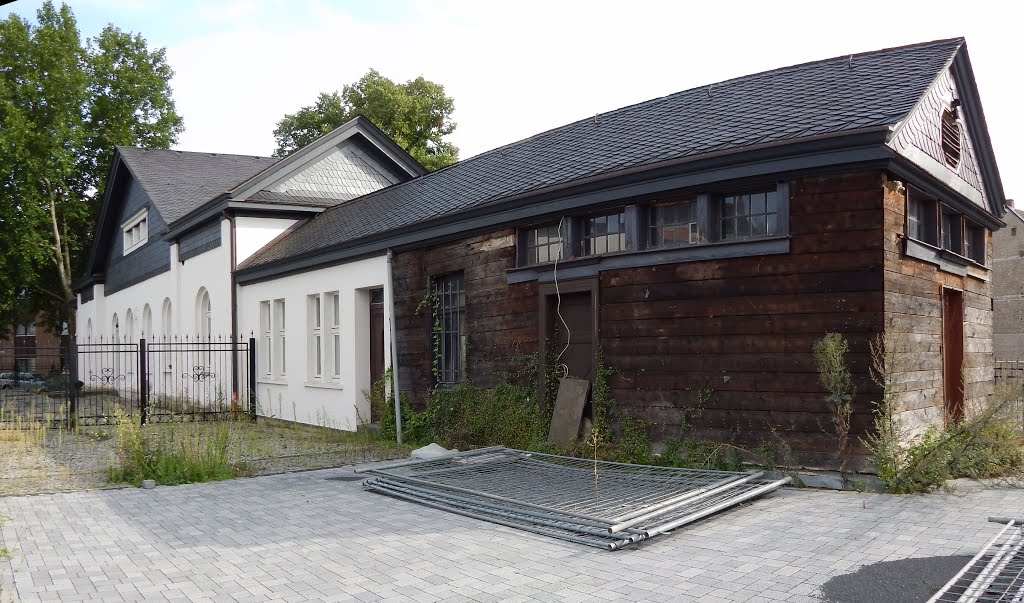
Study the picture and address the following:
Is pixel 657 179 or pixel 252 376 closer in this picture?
pixel 657 179

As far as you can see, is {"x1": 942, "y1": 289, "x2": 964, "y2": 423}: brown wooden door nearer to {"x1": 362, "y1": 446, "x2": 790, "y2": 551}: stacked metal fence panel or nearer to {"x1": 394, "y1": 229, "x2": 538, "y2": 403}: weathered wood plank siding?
{"x1": 362, "y1": 446, "x2": 790, "y2": 551}: stacked metal fence panel

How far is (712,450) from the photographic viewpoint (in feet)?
29.9

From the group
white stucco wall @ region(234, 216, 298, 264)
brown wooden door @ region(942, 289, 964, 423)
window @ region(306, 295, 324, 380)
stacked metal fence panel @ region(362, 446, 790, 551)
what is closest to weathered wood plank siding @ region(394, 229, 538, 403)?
stacked metal fence panel @ region(362, 446, 790, 551)

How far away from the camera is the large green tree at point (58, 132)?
3353cm

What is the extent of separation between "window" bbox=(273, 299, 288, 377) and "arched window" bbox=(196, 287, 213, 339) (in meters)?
4.59

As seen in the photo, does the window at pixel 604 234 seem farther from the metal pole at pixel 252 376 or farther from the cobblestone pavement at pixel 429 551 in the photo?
the metal pole at pixel 252 376

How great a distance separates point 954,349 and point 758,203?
426 cm

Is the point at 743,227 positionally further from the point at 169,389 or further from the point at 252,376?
the point at 169,389

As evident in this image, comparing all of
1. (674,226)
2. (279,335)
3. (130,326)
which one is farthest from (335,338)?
(130,326)

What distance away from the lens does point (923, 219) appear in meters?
9.95

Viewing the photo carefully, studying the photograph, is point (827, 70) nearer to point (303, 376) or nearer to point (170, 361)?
point (303, 376)

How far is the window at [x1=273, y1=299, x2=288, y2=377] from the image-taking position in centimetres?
1882

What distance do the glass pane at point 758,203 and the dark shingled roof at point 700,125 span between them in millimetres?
611

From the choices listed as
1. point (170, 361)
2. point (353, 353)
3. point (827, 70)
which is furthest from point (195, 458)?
point (170, 361)
